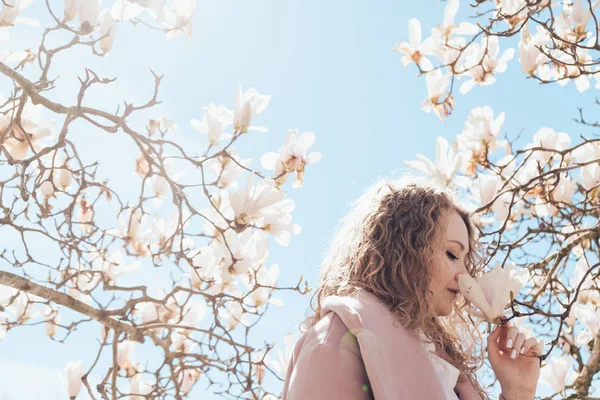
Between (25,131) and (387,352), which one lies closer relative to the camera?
(387,352)

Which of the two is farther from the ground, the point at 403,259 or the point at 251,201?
the point at 251,201

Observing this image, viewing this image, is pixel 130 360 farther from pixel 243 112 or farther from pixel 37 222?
pixel 243 112

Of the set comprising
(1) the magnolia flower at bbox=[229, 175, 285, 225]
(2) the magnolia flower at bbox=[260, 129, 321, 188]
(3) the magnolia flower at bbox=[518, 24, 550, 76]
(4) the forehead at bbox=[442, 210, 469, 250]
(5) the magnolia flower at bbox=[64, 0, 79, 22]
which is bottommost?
(4) the forehead at bbox=[442, 210, 469, 250]

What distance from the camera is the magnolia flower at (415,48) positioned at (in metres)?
2.21

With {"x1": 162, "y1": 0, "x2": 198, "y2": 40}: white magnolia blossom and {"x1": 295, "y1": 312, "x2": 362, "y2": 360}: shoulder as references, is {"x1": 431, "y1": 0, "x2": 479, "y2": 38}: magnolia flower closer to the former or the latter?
{"x1": 162, "y1": 0, "x2": 198, "y2": 40}: white magnolia blossom

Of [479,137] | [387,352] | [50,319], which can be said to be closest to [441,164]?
[479,137]

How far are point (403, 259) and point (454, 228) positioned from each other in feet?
0.53

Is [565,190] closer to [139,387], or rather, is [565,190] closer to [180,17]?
[180,17]

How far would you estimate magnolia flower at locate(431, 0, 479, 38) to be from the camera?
217 cm

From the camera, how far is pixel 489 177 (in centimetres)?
204

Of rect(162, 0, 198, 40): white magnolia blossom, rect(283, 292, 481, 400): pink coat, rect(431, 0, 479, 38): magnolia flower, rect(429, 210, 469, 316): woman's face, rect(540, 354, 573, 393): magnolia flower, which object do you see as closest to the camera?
rect(283, 292, 481, 400): pink coat

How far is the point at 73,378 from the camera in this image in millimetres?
1889

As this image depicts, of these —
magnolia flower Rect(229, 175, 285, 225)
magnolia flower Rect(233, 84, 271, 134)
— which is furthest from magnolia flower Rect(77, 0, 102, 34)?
magnolia flower Rect(229, 175, 285, 225)

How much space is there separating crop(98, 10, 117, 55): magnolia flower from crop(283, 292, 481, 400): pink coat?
91 cm
